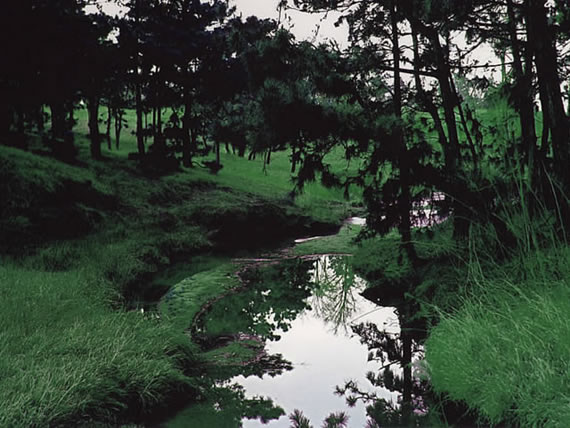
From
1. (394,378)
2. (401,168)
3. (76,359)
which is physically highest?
(401,168)

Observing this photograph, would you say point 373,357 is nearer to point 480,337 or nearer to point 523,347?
point 480,337

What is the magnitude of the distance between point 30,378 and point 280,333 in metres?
3.48

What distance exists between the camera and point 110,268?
928cm

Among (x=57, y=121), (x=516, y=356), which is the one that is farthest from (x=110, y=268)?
(x=57, y=121)

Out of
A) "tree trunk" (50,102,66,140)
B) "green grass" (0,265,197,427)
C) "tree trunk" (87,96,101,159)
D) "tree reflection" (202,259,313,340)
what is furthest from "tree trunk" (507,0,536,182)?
"tree trunk" (87,96,101,159)

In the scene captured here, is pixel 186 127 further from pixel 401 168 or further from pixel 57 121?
pixel 401 168

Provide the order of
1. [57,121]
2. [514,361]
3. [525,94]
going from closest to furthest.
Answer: [514,361], [525,94], [57,121]

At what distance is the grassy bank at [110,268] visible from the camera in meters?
4.35

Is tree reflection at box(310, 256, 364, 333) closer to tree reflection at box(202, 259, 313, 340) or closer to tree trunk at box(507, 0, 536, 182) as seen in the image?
tree reflection at box(202, 259, 313, 340)

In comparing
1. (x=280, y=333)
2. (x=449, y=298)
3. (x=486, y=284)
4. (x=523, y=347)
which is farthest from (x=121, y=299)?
(x=523, y=347)

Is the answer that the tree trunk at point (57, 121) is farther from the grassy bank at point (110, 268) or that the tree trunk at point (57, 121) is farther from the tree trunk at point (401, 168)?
the tree trunk at point (401, 168)

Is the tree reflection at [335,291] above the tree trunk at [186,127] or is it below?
below

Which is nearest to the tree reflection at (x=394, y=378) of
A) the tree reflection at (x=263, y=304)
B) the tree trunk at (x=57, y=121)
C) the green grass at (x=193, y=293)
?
the tree reflection at (x=263, y=304)

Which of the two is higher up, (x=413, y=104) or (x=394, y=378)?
(x=413, y=104)
